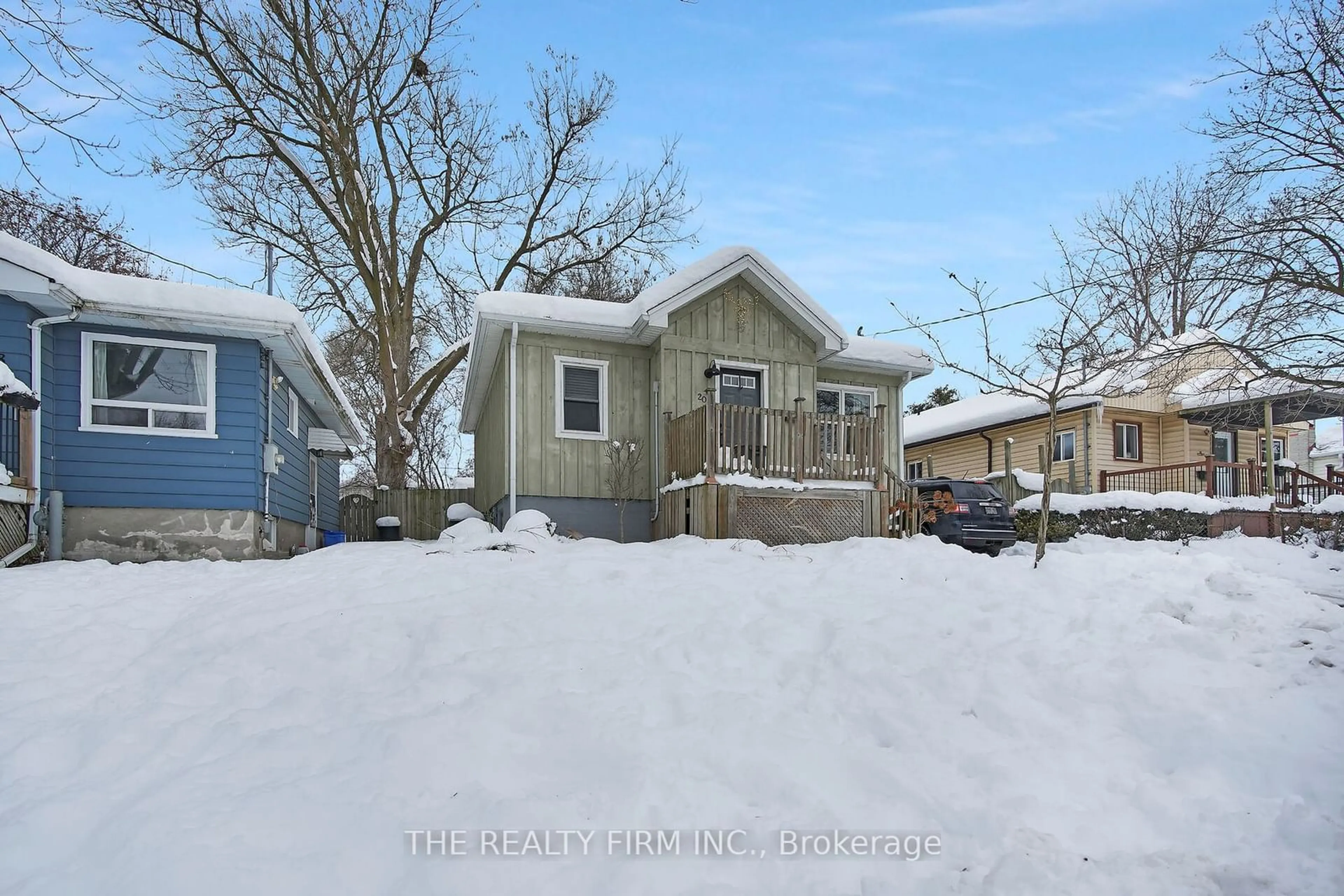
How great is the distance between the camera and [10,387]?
6945mm

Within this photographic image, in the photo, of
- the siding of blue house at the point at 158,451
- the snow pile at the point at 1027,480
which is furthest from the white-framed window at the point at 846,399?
the siding of blue house at the point at 158,451

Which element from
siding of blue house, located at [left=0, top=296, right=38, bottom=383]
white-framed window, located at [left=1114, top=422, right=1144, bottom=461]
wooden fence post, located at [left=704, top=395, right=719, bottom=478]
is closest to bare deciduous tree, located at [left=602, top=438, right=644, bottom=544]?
wooden fence post, located at [left=704, top=395, right=719, bottom=478]

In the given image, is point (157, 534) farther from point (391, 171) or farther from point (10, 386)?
point (391, 171)

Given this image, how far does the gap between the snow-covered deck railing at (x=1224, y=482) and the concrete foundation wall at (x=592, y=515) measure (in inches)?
432

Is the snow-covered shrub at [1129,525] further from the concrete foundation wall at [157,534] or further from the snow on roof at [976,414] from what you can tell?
the concrete foundation wall at [157,534]

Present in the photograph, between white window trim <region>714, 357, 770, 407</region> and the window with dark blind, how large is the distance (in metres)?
1.76

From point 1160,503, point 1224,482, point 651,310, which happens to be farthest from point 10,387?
point 1224,482

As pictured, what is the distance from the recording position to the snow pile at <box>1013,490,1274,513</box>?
46.0 ft

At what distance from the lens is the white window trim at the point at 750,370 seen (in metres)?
11.2

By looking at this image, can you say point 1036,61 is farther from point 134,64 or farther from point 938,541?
point 134,64

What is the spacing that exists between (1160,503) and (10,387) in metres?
17.2

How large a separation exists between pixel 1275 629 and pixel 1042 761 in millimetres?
2570

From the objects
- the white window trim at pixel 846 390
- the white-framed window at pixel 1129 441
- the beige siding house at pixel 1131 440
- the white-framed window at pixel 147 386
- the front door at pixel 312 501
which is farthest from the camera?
the white-framed window at pixel 1129 441

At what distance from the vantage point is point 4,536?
7.28m
